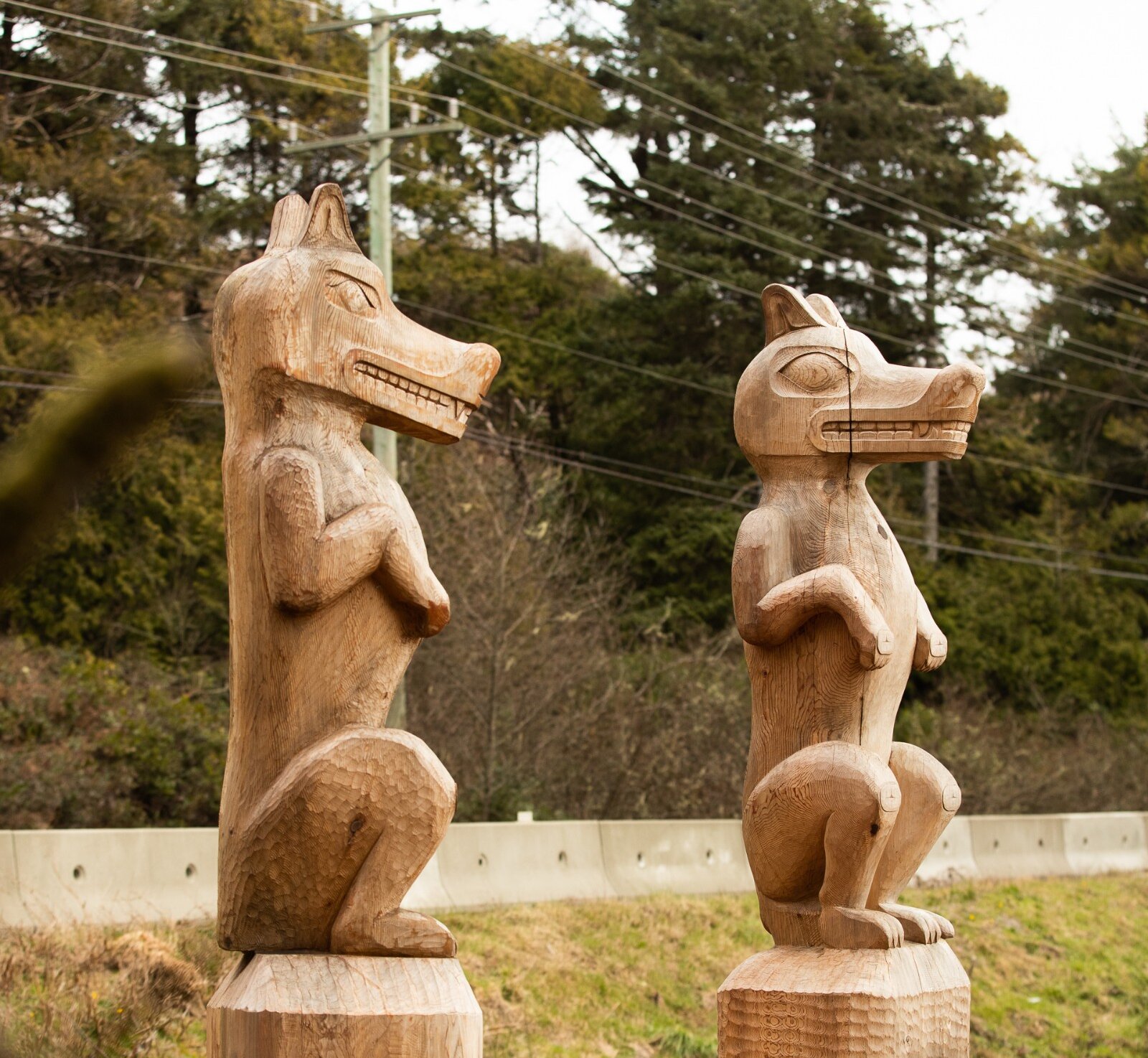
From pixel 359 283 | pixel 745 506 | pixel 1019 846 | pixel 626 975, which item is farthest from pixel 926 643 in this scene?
pixel 745 506

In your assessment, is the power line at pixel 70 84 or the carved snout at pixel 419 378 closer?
the power line at pixel 70 84

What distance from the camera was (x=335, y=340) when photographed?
4.30m

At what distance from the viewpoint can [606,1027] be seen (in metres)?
7.59

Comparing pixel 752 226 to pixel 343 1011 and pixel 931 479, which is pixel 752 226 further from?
pixel 343 1011

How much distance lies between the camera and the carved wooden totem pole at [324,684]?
3805 mm

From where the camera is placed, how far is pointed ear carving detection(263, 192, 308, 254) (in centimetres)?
450

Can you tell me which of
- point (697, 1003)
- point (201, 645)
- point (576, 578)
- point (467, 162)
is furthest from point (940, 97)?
point (697, 1003)

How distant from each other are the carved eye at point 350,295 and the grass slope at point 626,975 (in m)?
2.31

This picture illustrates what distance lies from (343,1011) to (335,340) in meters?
1.77

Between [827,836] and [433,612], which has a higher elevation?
[433,612]

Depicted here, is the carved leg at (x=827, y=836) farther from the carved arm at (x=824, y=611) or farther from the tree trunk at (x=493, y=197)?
the tree trunk at (x=493, y=197)

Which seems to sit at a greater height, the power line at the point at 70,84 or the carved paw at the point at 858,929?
A: the power line at the point at 70,84

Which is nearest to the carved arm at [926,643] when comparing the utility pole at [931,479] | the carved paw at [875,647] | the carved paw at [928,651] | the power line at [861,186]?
the carved paw at [928,651]

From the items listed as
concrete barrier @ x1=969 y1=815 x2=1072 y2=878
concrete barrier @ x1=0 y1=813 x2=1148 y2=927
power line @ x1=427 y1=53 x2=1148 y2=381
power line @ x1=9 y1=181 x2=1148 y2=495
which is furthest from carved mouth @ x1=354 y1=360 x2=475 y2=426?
power line @ x1=427 y1=53 x2=1148 y2=381
